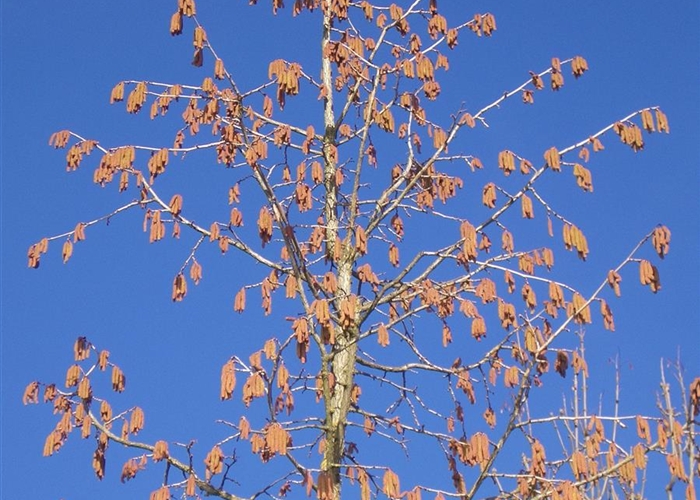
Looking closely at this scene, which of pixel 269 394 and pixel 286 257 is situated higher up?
pixel 286 257

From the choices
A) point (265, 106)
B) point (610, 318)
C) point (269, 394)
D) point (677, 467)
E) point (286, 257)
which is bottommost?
point (677, 467)

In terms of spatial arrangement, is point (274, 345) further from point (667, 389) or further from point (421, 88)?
point (667, 389)

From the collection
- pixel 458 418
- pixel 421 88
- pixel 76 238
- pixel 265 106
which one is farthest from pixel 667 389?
pixel 76 238

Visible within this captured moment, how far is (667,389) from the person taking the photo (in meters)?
10.6

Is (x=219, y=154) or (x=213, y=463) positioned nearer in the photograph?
(x=213, y=463)

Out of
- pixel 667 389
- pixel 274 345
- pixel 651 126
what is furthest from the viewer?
pixel 667 389

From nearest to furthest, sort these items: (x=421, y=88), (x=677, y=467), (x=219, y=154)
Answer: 1. (x=677, y=467)
2. (x=219, y=154)
3. (x=421, y=88)

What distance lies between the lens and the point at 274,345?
6273 millimetres

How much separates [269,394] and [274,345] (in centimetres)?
34

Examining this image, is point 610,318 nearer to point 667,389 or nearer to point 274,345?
point 274,345

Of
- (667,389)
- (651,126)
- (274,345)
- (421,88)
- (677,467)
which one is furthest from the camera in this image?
(667,389)

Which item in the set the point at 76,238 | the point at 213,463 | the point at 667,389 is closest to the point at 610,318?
the point at 213,463

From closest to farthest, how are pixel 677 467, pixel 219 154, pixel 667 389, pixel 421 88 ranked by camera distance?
pixel 677 467, pixel 219 154, pixel 421 88, pixel 667 389

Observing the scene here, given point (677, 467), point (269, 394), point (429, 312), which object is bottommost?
point (677, 467)
